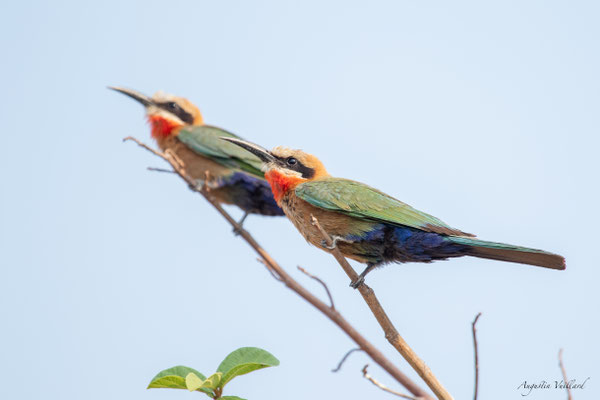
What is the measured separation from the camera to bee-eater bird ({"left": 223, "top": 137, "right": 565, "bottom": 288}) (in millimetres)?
3891

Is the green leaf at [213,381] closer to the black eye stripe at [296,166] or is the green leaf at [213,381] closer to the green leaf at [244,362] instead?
the green leaf at [244,362]

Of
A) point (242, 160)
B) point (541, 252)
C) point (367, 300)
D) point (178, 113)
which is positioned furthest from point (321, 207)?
point (178, 113)

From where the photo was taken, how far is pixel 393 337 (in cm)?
324

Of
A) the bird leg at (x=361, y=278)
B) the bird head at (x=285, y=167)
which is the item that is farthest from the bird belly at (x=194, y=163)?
the bird leg at (x=361, y=278)

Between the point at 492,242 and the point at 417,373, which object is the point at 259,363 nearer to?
the point at 417,373

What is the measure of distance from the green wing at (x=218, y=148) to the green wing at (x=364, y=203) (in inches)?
79.4

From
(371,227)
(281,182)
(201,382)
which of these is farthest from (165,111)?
(201,382)

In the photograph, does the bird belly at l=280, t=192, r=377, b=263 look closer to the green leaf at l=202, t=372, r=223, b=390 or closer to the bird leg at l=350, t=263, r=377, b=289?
the bird leg at l=350, t=263, r=377, b=289

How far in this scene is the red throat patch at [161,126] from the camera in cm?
767

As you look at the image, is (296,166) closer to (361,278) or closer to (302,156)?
(302,156)

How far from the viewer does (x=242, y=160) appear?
6754 millimetres

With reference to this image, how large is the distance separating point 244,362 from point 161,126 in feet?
17.7

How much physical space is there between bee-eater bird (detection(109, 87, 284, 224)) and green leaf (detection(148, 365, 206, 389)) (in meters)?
3.82

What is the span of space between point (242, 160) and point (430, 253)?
301 cm
